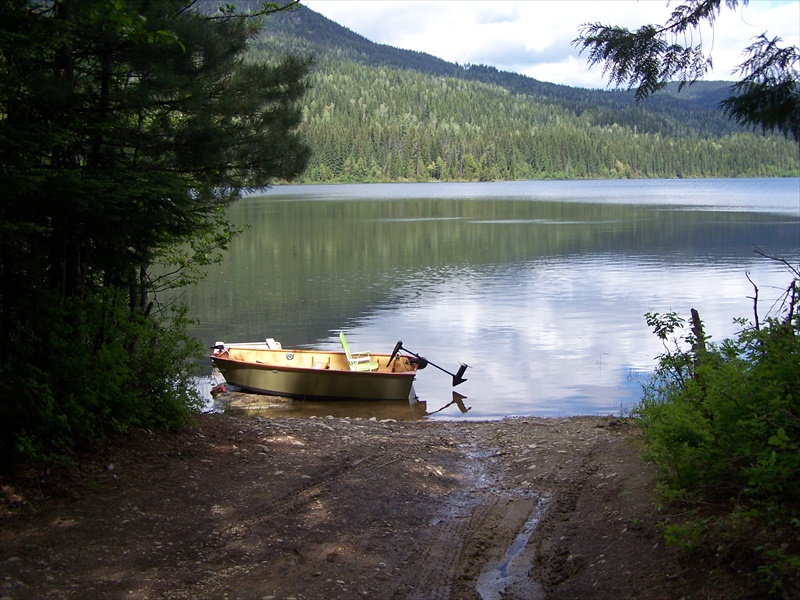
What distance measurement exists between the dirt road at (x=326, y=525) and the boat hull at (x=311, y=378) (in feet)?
21.0

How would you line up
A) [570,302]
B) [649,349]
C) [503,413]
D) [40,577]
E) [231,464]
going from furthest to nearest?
1. [570,302]
2. [649,349]
3. [503,413]
4. [231,464]
5. [40,577]

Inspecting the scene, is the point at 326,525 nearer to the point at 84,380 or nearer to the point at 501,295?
the point at 84,380

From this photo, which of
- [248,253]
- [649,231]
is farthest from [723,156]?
[248,253]

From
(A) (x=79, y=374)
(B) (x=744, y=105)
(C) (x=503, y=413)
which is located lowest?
(C) (x=503, y=413)

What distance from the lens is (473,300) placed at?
84.6ft

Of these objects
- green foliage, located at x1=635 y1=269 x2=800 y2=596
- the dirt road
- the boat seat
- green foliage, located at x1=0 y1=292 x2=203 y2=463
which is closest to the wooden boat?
the boat seat

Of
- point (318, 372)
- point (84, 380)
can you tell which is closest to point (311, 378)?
point (318, 372)

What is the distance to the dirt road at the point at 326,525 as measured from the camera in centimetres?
A: 491

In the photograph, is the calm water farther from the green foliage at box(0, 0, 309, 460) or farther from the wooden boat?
the green foliage at box(0, 0, 309, 460)

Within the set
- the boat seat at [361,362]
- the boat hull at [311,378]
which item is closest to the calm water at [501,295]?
the boat hull at [311,378]

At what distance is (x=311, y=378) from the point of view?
15.3m

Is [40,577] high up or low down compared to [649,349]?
up

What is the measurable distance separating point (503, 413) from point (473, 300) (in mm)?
11489

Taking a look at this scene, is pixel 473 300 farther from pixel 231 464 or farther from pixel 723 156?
pixel 723 156
